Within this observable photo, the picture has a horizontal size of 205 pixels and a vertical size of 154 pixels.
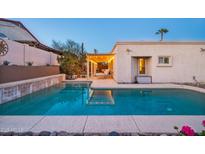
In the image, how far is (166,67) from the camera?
1725cm

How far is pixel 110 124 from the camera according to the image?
5.48m

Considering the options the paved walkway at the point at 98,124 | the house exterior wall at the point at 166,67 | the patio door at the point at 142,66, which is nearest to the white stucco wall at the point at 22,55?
the paved walkway at the point at 98,124

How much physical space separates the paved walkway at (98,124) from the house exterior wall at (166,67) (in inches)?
445

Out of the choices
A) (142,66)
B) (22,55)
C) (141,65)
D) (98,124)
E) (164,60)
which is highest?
(22,55)

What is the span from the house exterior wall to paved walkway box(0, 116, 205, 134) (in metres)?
11.3

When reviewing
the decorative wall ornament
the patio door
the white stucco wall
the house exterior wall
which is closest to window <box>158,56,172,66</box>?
the house exterior wall

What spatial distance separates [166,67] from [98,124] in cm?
1369

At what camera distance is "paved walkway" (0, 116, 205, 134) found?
16.5 ft

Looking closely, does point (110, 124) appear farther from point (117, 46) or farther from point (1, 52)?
point (117, 46)

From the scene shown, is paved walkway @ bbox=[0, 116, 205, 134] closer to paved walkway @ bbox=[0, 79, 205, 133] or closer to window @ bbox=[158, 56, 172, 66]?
paved walkway @ bbox=[0, 79, 205, 133]

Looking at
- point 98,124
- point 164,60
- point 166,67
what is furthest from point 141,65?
point 98,124

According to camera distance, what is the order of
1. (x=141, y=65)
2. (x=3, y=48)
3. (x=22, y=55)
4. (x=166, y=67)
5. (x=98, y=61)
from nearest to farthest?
(x=3, y=48)
(x=22, y=55)
(x=166, y=67)
(x=141, y=65)
(x=98, y=61)

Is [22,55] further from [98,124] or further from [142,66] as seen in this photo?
[142,66]

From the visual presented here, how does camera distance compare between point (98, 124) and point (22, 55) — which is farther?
point (22, 55)
